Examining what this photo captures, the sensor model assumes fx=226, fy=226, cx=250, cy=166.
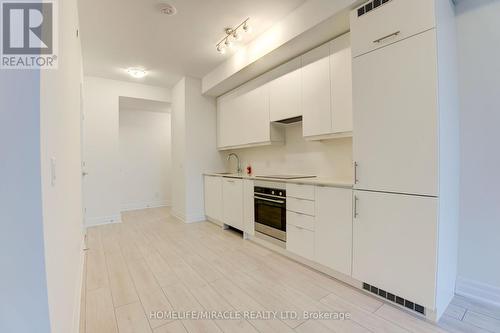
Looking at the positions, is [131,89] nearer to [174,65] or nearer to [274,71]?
[174,65]

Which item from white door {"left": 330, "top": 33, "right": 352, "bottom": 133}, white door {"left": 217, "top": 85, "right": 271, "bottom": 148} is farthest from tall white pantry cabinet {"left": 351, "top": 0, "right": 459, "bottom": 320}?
white door {"left": 217, "top": 85, "right": 271, "bottom": 148}

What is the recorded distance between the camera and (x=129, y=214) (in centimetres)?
506

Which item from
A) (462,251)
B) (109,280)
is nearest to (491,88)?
(462,251)

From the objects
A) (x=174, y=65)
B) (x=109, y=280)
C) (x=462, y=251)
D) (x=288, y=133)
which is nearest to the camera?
(x=462, y=251)

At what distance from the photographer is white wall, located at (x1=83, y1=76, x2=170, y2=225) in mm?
4102

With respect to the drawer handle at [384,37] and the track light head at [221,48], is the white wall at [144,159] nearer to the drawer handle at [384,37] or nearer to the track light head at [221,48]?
the track light head at [221,48]

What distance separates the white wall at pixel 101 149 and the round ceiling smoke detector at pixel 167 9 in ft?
8.44

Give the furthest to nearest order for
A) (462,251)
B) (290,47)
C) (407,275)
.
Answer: (290,47) → (462,251) → (407,275)

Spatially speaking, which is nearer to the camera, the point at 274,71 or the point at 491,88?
the point at 491,88

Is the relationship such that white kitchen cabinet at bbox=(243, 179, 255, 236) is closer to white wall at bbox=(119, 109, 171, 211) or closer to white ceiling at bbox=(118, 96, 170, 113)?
white ceiling at bbox=(118, 96, 170, 113)

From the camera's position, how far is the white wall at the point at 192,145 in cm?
426

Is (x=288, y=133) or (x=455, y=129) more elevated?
(x=288, y=133)

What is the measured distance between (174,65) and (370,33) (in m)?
3.01

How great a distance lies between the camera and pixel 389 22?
5.58 feet
